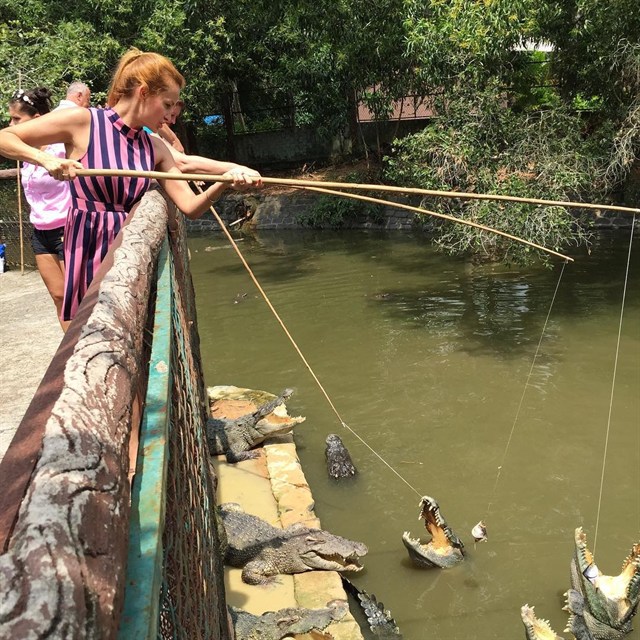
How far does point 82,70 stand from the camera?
15.6 m

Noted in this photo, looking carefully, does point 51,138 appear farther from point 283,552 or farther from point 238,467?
point 238,467

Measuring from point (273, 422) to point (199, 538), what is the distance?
5390 mm

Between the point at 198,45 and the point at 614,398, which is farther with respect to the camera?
the point at 198,45

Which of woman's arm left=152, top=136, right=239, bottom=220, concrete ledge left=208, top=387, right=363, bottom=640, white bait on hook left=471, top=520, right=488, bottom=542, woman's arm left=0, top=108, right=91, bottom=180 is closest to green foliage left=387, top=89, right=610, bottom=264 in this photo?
concrete ledge left=208, top=387, right=363, bottom=640

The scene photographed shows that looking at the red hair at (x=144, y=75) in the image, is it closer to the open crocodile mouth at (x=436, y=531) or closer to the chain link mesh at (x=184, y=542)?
the chain link mesh at (x=184, y=542)

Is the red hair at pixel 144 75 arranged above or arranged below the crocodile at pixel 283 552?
above

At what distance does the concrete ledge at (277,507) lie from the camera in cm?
506

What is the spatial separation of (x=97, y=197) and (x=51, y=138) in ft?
1.06

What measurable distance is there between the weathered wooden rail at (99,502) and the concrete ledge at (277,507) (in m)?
3.18

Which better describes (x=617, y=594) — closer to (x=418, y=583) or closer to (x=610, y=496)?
(x=418, y=583)

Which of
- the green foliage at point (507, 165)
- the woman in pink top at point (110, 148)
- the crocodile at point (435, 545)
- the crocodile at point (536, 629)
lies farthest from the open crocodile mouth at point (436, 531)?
the green foliage at point (507, 165)

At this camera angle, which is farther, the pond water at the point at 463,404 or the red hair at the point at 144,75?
the pond water at the point at 463,404

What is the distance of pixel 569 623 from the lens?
4879 millimetres

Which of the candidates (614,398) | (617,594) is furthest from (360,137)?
(617,594)
